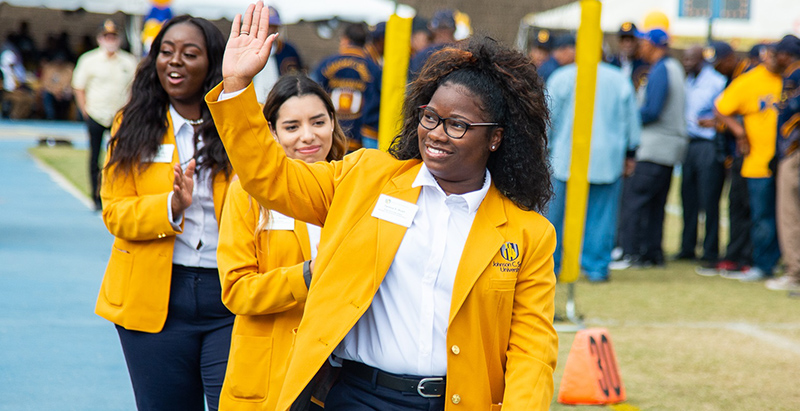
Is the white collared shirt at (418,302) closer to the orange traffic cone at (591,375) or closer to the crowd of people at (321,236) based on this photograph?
the crowd of people at (321,236)

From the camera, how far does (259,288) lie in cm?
299

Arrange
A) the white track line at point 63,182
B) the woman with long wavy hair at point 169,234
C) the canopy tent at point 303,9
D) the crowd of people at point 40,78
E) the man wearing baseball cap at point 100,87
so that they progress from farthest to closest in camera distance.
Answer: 1. the crowd of people at point 40,78
2. the canopy tent at point 303,9
3. the white track line at point 63,182
4. the man wearing baseball cap at point 100,87
5. the woman with long wavy hair at point 169,234

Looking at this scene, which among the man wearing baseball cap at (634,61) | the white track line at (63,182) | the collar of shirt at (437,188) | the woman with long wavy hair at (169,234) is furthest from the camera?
the white track line at (63,182)

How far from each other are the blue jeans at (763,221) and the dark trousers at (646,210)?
37.3 inches

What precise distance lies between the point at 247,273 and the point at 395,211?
28.3 inches

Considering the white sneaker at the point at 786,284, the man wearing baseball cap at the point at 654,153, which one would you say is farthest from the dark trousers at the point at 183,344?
the man wearing baseball cap at the point at 654,153

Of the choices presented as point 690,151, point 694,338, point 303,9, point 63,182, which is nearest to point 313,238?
point 694,338

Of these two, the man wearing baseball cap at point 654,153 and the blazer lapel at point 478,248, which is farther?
the man wearing baseball cap at point 654,153

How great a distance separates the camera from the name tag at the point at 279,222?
3.19m

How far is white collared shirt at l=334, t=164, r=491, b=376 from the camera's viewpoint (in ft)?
Result: 8.54

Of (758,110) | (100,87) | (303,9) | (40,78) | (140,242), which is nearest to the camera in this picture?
(140,242)

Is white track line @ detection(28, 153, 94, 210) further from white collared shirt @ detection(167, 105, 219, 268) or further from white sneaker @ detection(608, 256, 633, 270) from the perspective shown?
white collared shirt @ detection(167, 105, 219, 268)

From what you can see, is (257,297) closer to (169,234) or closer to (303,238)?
(303,238)

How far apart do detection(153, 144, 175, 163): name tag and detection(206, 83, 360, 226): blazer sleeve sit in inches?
43.6
